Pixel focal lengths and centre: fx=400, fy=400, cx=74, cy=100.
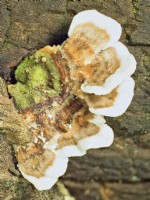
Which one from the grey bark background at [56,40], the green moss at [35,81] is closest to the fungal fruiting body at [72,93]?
the green moss at [35,81]

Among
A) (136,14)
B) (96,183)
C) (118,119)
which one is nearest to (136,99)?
(118,119)

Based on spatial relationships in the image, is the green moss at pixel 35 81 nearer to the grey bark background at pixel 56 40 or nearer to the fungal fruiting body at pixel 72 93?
the fungal fruiting body at pixel 72 93

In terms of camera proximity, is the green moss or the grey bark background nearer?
the green moss

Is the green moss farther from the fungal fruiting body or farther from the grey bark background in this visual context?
the grey bark background

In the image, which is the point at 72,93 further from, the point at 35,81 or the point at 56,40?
the point at 56,40

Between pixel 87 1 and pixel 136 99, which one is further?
pixel 136 99

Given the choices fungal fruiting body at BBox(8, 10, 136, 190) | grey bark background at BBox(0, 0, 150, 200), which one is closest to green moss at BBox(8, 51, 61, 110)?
fungal fruiting body at BBox(8, 10, 136, 190)

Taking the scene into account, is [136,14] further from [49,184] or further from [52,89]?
[49,184]

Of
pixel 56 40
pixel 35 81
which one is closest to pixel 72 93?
pixel 35 81
